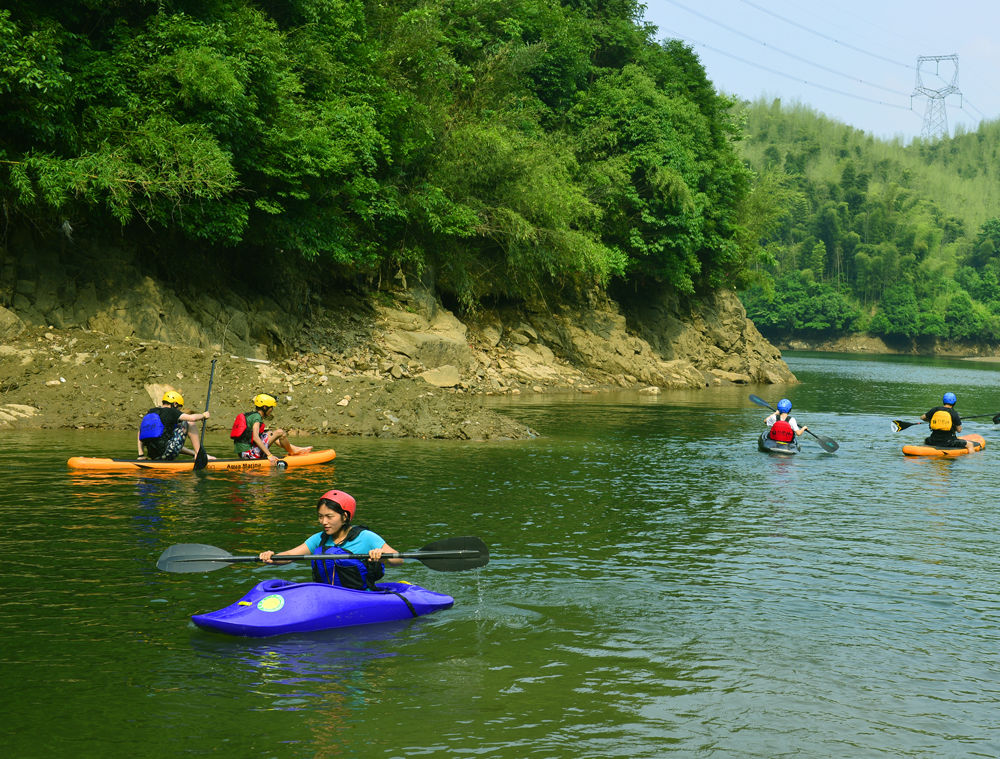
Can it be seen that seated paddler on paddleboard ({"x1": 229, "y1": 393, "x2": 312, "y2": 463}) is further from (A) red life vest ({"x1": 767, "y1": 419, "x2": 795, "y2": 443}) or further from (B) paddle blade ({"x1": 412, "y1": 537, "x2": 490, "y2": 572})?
(A) red life vest ({"x1": 767, "y1": 419, "x2": 795, "y2": 443})

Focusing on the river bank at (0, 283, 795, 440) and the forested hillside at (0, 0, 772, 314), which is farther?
the forested hillside at (0, 0, 772, 314)

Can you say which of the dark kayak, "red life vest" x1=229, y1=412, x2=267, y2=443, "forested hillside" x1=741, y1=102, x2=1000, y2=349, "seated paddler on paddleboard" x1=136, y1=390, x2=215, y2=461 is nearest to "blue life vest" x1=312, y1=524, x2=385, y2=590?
"seated paddler on paddleboard" x1=136, y1=390, x2=215, y2=461

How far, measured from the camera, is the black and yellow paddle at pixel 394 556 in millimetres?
9094

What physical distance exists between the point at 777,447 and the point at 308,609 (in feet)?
50.5

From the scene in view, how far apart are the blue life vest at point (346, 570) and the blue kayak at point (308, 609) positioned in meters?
0.16

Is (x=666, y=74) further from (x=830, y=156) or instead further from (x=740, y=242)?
(x=830, y=156)

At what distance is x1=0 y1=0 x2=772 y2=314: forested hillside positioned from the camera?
2097 cm

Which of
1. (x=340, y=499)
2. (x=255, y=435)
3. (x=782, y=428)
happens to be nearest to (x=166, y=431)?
(x=255, y=435)

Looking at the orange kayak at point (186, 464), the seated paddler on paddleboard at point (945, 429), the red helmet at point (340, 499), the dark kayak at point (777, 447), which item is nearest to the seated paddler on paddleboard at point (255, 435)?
the orange kayak at point (186, 464)

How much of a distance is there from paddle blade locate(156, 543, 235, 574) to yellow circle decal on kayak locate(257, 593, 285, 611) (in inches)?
37.2

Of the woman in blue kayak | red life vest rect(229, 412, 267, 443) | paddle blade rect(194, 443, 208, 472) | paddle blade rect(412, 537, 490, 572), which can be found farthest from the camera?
red life vest rect(229, 412, 267, 443)

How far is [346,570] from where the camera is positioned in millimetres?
9031

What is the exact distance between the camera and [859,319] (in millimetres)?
103500

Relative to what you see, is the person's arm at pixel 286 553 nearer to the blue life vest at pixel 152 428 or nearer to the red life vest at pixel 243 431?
the blue life vest at pixel 152 428
